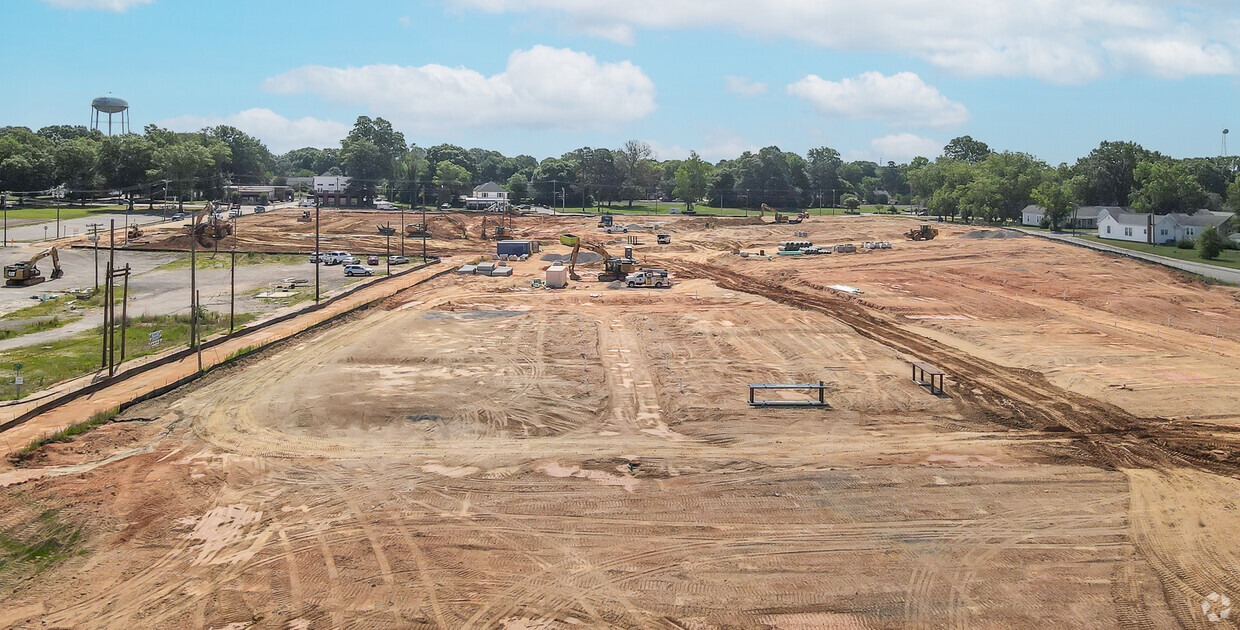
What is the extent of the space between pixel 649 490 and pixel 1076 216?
112 meters

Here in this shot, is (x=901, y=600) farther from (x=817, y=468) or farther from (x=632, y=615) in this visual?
(x=817, y=468)

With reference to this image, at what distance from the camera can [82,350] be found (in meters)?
35.7

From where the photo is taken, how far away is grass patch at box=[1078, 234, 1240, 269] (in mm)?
67750

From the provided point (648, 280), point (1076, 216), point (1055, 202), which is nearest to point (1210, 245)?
point (1055, 202)

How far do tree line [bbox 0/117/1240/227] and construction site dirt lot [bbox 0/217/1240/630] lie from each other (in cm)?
7579

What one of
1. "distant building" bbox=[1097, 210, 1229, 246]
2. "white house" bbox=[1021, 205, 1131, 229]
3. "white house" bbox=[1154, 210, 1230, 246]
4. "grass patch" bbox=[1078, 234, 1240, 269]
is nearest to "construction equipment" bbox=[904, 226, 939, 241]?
"grass patch" bbox=[1078, 234, 1240, 269]

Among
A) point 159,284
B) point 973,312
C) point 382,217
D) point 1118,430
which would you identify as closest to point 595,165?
point 382,217

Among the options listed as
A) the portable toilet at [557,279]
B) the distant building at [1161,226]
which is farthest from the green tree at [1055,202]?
the portable toilet at [557,279]

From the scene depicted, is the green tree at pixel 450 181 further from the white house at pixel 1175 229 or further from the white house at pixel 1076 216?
the white house at pixel 1175 229

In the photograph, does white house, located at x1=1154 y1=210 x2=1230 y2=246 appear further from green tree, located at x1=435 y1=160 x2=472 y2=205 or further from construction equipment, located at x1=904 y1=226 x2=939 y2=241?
green tree, located at x1=435 y1=160 x2=472 y2=205

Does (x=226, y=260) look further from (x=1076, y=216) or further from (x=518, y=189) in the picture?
(x=1076, y=216)

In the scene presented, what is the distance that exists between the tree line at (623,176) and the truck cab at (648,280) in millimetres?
63036

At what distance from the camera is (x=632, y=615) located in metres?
14.9

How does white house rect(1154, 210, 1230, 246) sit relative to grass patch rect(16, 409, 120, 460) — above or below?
above
